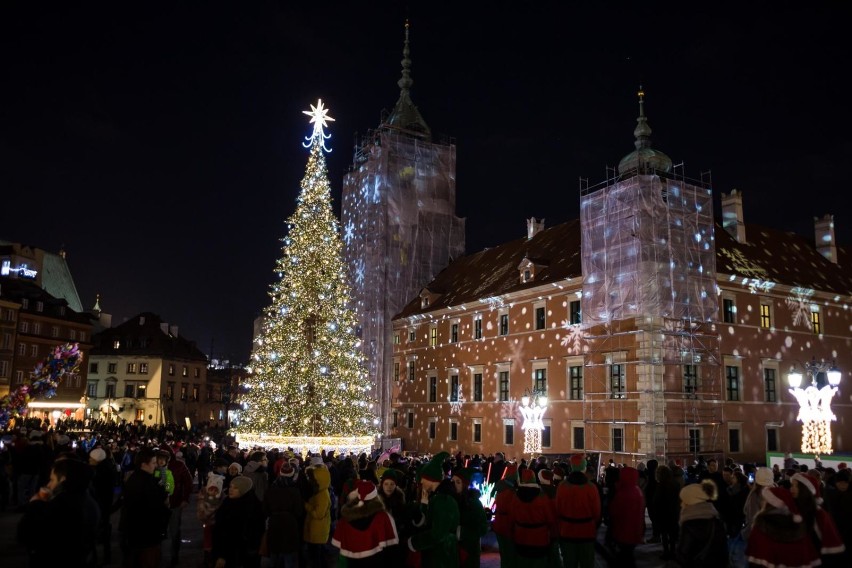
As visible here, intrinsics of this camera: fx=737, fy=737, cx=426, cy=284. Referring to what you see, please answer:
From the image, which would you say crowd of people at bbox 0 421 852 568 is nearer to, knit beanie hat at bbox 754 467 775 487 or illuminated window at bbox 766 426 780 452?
knit beanie hat at bbox 754 467 775 487

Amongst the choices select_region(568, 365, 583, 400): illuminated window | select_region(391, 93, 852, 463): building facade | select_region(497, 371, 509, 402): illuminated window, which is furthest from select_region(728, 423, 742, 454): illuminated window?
select_region(497, 371, 509, 402): illuminated window

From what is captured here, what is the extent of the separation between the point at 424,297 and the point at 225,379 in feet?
206

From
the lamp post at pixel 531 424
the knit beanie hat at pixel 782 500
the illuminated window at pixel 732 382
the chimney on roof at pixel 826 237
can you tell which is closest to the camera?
the knit beanie hat at pixel 782 500

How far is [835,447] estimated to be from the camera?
3572cm

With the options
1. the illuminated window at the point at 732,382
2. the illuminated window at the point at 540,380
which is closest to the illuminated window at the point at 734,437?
the illuminated window at the point at 732,382

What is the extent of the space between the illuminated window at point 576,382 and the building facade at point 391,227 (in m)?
17.7

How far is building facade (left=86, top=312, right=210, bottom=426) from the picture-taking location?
237ft

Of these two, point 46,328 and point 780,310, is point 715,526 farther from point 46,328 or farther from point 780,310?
point 46,328

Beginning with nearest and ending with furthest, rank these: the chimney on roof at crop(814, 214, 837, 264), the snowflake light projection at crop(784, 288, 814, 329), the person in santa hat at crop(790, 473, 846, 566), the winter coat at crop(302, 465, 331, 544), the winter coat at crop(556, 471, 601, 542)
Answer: the person in santa hat at crop(790, 473, 846, 566) < the winter coat at crop(556, 471, 601, 542) < the winter coat at crop(302, 465, 331, 544) < the snowflake light projection at crop(784, 288, 814, 329) < the chimney on roof at crop(814, 214, 837, 264)

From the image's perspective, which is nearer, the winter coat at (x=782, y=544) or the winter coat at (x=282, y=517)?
the winter coat at (x=782, y=544)

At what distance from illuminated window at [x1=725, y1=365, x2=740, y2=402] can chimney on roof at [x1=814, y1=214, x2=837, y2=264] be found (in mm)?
13198

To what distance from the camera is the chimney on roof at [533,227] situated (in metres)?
46.3

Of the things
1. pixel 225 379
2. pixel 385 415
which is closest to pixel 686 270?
pixel 385 415

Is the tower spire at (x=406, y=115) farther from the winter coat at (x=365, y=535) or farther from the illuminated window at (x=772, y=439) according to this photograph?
the winter coat at (x=365, y=535)
